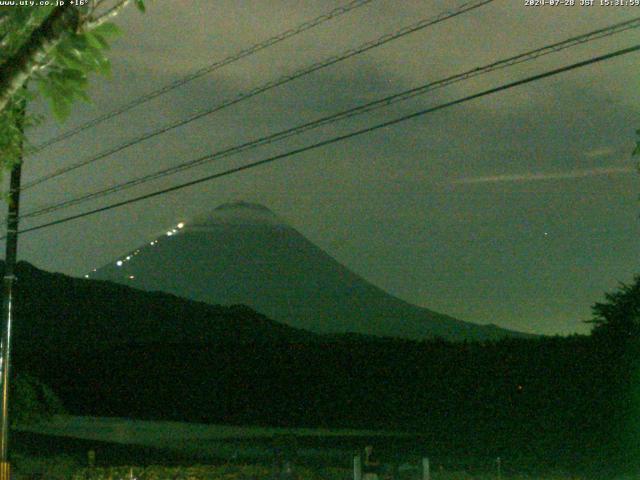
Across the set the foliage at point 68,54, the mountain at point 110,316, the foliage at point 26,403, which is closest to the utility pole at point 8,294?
the foliage at point 26,403

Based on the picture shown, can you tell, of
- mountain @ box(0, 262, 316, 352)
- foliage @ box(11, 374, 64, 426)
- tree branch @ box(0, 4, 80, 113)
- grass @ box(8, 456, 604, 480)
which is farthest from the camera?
mountain @ box(0, 262, 316, 352)

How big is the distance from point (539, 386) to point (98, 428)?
14.3 m

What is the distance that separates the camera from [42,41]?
629 centimetres

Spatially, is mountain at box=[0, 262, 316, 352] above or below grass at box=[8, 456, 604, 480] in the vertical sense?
above

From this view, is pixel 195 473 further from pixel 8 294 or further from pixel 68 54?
pixel 68 54

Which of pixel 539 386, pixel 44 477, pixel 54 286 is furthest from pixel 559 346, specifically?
pixel 54 286

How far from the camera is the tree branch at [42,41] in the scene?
627cm

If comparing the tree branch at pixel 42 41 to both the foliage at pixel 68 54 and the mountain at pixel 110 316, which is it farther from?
the mountain at pixel 110 316

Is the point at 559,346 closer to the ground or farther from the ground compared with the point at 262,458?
farther from the ground

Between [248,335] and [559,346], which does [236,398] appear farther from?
[248,335]

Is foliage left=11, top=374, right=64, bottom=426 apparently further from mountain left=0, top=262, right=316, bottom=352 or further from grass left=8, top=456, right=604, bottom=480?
mountain left=0, top=262, right=316, bottom=352

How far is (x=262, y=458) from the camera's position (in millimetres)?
21406

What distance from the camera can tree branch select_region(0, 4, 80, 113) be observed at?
247 inches

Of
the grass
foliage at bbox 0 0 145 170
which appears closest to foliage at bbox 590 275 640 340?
the grass
